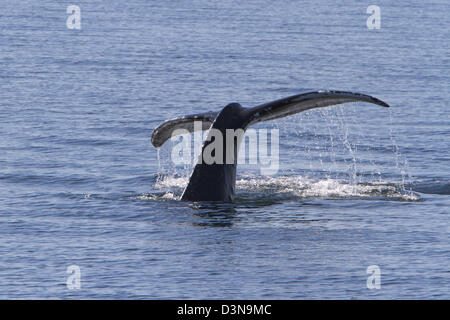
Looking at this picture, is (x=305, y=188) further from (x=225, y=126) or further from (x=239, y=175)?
(x=225, y=126)

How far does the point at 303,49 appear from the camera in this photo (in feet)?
161

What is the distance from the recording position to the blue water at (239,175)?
14.6m

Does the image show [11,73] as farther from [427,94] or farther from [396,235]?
[396,235]

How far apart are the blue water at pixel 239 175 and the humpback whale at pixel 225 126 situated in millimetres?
430

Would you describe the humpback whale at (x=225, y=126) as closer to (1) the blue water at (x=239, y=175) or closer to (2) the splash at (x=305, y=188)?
(1) the blue water at (x=239, y=175)

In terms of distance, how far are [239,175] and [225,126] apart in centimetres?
445

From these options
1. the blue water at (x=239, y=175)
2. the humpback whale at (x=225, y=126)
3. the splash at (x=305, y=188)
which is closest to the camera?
the blue water at (x=239, y=175)

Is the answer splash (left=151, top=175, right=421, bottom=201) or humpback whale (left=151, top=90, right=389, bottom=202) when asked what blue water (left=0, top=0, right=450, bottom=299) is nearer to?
splash (left=151, top=175, right=421, bottom=201)

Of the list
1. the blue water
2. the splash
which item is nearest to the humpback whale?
the blue water

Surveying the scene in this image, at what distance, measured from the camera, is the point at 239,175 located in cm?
2166

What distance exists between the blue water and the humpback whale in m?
0.43

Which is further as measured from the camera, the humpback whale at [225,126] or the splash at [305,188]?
the splash at [305,188]

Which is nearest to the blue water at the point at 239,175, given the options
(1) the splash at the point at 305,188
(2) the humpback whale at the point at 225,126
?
(1) the splash at the point at 305,188

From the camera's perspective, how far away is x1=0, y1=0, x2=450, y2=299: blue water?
14.6 metres
